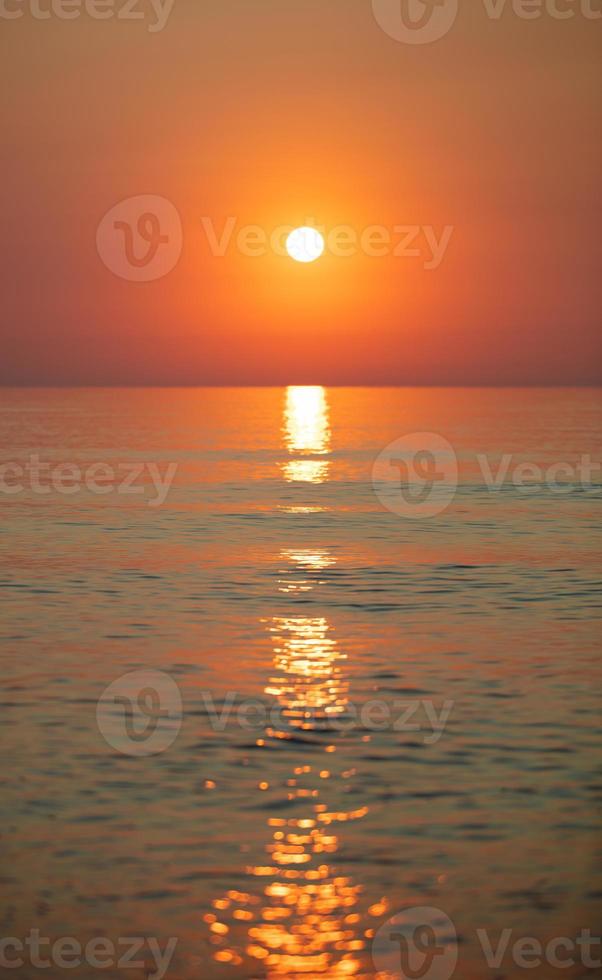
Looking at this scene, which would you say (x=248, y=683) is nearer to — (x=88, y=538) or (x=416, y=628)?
(x=416, y=628)

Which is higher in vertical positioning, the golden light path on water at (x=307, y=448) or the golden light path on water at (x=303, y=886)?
the golden light path on water at (x=307, y=448)

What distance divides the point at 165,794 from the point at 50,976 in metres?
3.73

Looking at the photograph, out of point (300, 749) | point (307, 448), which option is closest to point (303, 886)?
point (300, 749)

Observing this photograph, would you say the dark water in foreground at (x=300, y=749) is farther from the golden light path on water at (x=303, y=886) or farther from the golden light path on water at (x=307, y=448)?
the golden light path on water at (x=307, y=448)

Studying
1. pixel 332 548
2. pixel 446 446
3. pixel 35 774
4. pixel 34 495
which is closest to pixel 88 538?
pixel 332 548

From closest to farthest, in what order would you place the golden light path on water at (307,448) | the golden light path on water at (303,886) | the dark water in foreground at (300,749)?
the golden light path on water at (303,886), the dark water in foreground at (300,749), the golden light path on water at (307,448)

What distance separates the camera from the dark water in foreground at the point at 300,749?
10.2 metres

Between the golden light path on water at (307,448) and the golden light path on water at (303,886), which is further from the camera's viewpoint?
the golden light path on water at (307,448)

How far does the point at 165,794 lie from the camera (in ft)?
42.8

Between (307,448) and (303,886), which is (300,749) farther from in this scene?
(307,448)

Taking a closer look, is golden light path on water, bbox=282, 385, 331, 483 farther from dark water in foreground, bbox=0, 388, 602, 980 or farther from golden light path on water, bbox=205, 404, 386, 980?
golden light path on water, bbox=205, 404, 386, 980

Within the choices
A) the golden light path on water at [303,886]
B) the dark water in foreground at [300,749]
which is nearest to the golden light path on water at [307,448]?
the dark water in foreground at [300,749]

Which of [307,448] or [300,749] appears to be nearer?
[300,749]

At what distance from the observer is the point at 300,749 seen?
1473 cm
